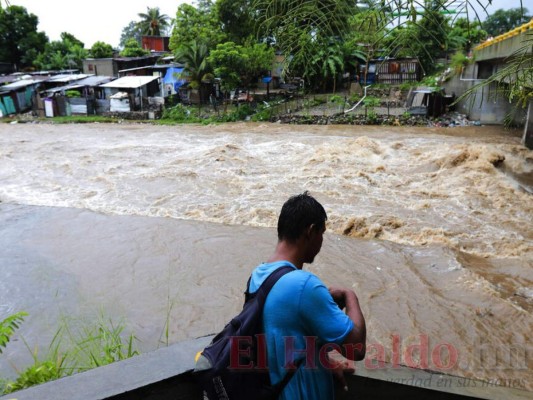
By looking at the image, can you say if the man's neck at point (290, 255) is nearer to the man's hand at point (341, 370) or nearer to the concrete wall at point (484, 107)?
the man's hand at point (341, 370)

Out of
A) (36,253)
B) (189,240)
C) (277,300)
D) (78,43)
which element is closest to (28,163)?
(36,253)

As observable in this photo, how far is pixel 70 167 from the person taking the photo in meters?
13.7

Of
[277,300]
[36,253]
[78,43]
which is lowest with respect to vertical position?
[36,253]

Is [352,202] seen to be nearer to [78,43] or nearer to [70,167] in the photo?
[70,167]

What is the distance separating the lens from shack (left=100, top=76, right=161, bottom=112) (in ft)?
80.4

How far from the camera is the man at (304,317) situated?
145 centimetres

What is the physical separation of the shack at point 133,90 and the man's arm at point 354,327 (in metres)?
24.2

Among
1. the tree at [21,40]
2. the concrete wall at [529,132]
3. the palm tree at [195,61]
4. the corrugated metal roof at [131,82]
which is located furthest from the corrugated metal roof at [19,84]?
the concrete wall at [529,132]

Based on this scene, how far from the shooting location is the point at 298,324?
1.48 metres

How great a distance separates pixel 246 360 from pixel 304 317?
281mm

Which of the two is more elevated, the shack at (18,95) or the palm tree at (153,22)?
the palm tree at (153,22)

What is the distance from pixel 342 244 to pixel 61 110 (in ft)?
76.8

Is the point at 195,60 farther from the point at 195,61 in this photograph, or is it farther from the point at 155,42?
the point at 155,42

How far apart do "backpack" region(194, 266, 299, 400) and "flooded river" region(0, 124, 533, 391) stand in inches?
28.8
